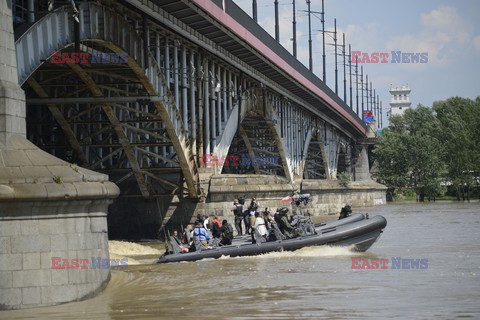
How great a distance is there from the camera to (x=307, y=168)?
3211 inches

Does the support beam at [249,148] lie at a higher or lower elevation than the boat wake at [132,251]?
higher

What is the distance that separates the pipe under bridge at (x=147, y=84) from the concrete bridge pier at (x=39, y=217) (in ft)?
16.3

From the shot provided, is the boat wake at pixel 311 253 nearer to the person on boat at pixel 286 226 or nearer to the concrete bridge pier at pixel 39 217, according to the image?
the person on boat at pixel 286 226

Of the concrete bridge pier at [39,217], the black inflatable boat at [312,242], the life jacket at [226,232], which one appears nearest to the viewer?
the concrete bridge pier at [39,217]

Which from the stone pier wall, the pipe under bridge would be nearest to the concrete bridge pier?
the stone pier wall

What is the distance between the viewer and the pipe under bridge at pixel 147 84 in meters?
24.9

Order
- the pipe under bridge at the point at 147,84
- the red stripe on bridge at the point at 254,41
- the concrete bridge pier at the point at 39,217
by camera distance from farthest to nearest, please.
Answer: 1. the red stripe on bridge at the point at 254,41
2. the pipe under bridge at the point at 147,84
3. the concrete bridge pier at the point at 39,217

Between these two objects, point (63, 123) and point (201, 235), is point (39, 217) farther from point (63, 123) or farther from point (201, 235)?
point (63, 123)

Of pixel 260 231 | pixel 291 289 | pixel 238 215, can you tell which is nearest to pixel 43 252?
pixel 291 289

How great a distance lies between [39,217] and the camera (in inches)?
581

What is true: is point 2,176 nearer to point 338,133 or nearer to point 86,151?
point 86,151

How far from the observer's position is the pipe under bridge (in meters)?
24.9

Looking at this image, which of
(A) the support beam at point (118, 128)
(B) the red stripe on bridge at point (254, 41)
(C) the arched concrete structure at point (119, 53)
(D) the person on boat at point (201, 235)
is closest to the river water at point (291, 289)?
(D) the person on boat at point (201, 235)

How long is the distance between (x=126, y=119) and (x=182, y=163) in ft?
8.01
